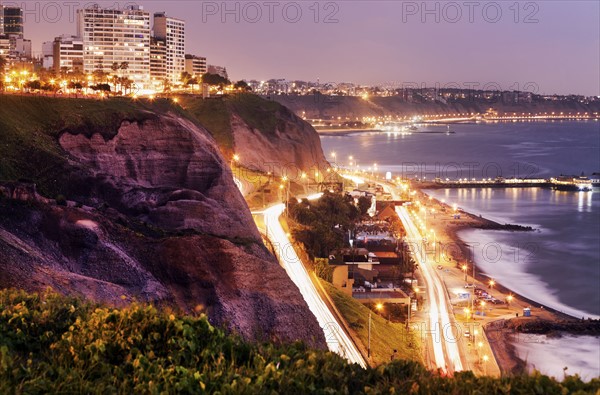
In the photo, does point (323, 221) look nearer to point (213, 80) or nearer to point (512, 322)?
point (512, 322)

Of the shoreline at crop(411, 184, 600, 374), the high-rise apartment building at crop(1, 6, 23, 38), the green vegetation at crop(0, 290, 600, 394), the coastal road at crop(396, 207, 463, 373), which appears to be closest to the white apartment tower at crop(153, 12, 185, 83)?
the high-rise apartment building at crop(1, 6, 23, 38)

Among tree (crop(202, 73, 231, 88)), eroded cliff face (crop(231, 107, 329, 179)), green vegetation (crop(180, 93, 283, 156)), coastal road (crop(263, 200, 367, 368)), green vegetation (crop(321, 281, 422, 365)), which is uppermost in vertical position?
tree (crop(202, 73, 231, 88))

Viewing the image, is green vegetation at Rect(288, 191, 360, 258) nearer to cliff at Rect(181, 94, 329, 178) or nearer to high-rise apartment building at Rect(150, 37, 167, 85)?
cliff at Rect(181, 94, 329, 178)

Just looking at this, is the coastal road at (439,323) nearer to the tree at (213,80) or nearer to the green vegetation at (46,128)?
the green vegetation at (46,128)

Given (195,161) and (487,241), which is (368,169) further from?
(195,161)

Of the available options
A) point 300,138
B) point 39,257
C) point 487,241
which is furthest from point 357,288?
point 300,138

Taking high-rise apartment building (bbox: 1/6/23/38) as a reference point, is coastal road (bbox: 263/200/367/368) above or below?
below
